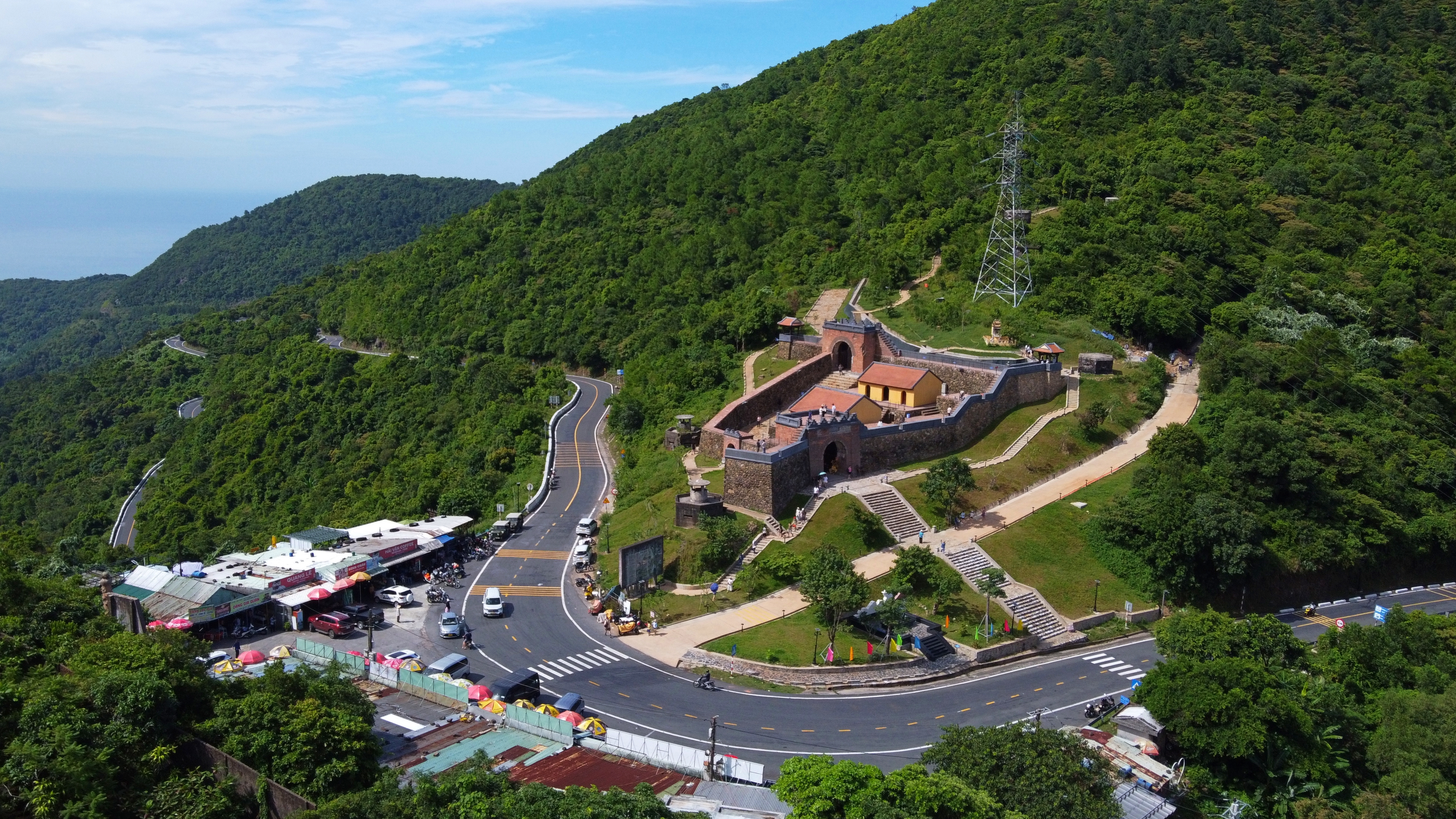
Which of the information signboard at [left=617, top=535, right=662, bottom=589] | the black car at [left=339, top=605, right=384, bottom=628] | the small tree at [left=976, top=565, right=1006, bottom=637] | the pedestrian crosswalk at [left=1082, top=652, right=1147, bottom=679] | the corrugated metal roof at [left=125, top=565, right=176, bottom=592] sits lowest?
the pedestrian crosswalk at [left=1082, top=652, right=1147, bottom=679]

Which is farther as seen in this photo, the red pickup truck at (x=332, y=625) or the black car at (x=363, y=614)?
the black car at (x=363, y=614)

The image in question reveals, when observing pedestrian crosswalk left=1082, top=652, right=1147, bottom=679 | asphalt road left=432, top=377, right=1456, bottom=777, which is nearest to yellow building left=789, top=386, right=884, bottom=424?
asphalt road left=432, top=377, right=1456, bottom=777

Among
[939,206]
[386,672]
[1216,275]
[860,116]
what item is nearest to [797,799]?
[386,672]

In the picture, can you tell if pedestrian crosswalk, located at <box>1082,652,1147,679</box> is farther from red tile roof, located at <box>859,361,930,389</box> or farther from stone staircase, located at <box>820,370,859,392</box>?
stone staircase, located at <box>820,370,859,392</box>

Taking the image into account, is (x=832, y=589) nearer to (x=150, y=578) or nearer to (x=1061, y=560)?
(x=1061, y=560)

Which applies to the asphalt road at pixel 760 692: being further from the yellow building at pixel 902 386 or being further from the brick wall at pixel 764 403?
the yellow building at pixel 902 386

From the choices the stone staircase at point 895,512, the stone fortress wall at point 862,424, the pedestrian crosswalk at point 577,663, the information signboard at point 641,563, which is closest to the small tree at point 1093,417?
the stone fortress wall at point 862,424
